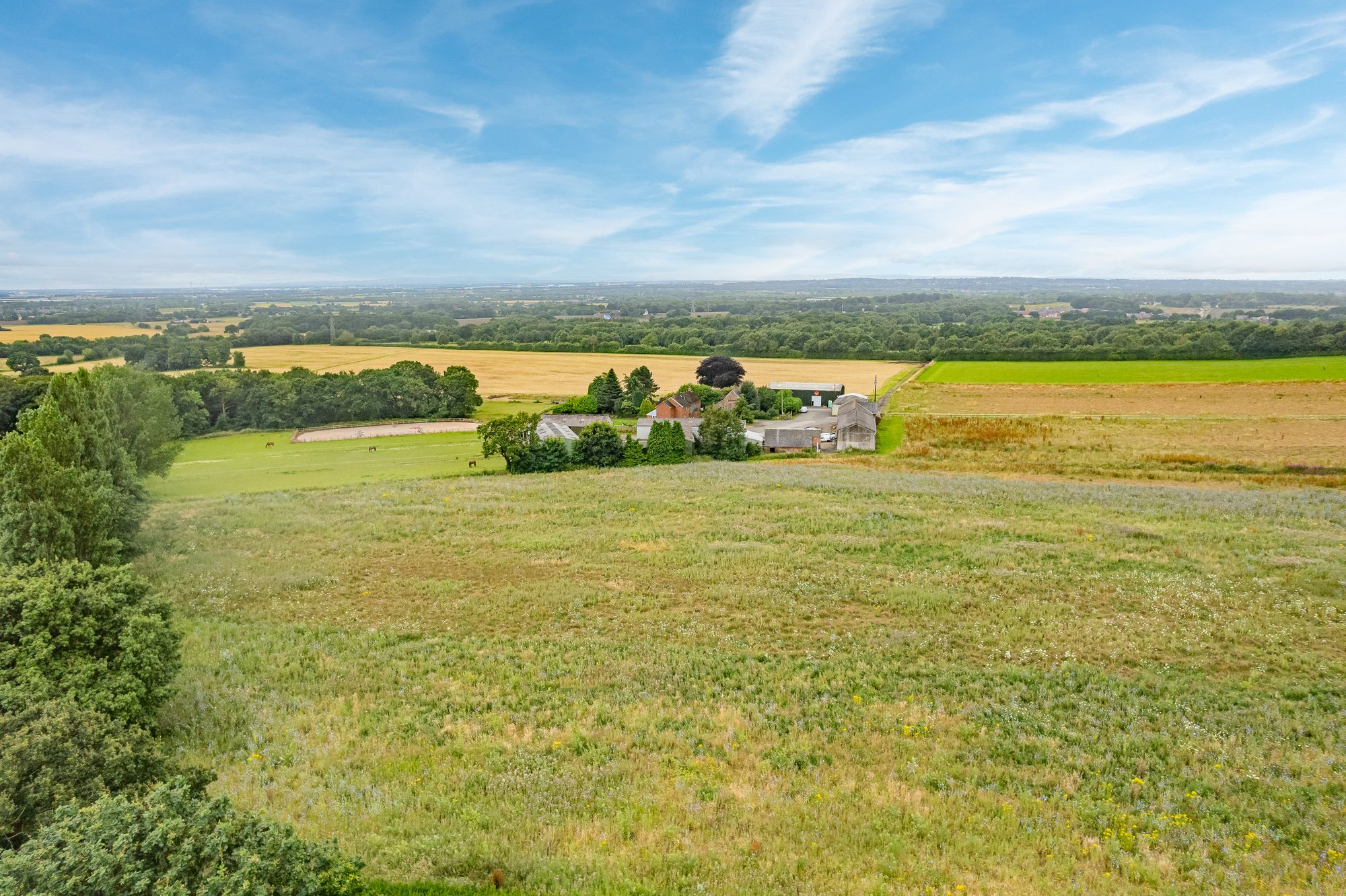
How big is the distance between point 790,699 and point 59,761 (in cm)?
1144

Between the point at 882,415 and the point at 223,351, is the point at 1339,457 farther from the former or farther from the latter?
the point at 223,351

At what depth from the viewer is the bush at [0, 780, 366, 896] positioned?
5883 mm

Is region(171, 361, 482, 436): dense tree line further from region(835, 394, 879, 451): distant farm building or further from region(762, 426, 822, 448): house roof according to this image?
region(835, 394, 879, 451): distant farm building

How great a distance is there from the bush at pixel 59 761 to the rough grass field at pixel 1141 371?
81.9 metres

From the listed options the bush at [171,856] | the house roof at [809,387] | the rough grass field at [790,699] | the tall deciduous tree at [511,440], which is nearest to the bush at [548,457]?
the tall deciduous tree at [511,440]

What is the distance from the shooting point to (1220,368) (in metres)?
78.1

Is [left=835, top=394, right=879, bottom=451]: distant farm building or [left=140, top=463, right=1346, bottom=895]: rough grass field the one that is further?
[left=835, top=394, right=879, bottom=451]: distant farm building

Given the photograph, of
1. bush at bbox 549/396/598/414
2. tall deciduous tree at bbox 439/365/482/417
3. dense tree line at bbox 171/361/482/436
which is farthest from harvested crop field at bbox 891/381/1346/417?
dense tree line at bbox 171/361/482/436

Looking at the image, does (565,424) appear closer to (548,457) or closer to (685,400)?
(548,457)

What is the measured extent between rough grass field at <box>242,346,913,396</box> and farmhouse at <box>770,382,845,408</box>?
465 cm

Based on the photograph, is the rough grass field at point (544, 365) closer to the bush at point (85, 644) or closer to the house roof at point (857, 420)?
the house roof at point (857, 420)

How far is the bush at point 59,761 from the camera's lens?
8.05 metres

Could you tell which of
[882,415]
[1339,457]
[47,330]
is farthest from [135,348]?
[1339,457]

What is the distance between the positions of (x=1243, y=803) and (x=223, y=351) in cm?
9799
